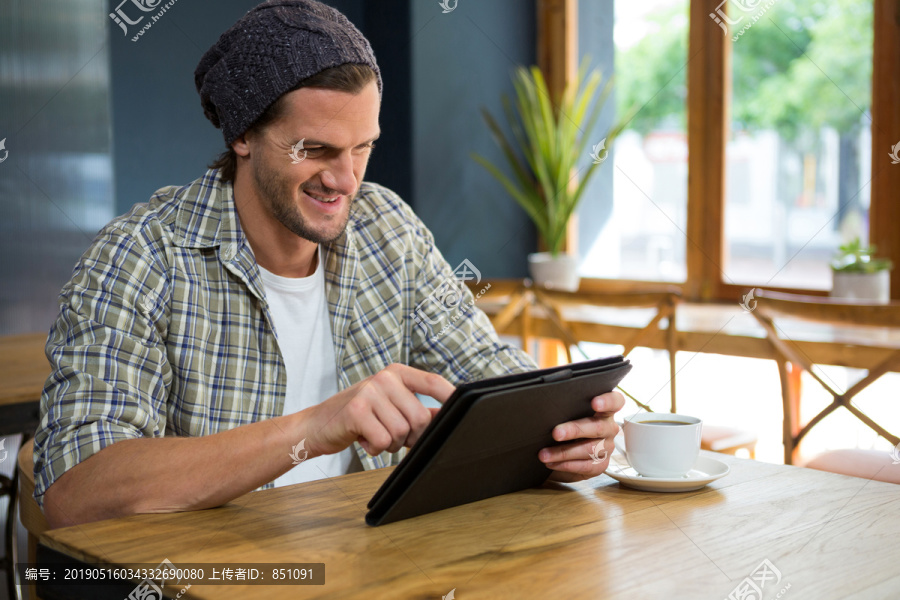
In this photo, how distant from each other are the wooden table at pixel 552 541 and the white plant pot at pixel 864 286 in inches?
76.9

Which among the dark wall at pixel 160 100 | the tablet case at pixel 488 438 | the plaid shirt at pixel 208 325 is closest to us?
the tablet case at pixel 488 438

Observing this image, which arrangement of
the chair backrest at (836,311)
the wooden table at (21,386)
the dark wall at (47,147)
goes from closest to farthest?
1. the wooden table at (21,386)
2. the chair backrest at (836,311)
3. the dark wall at (47,147)

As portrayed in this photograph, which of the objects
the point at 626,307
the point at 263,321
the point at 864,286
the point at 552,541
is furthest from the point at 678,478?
the point at 864,286

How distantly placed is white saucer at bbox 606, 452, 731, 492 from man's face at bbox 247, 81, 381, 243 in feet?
1.96

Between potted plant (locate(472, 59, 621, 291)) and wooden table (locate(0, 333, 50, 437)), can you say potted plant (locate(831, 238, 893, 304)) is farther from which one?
wooden table (locate(0, 333, 50, 437))

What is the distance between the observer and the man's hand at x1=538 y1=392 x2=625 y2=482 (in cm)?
96

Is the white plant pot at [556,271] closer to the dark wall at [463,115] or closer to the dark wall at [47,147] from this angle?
the dark wall at [463,115]

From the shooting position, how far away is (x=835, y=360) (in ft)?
7.73

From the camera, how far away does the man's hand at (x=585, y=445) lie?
37.7 inches

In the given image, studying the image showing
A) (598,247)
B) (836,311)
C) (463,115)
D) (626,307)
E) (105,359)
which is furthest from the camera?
(598,247)

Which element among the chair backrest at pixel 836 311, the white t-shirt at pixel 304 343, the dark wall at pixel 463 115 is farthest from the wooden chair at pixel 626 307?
the white t-shirt at pixel 304 343

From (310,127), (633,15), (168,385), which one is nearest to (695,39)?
(633,15)

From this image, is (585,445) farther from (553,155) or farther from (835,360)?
(553,155)

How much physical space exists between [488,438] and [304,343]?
0.62 m
